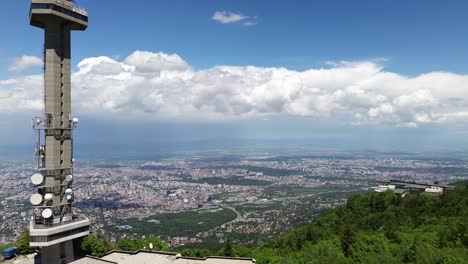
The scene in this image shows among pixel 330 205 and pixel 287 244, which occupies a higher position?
pixel 287 244

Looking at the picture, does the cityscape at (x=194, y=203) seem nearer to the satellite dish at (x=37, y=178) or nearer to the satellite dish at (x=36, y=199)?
the satellite dish at (x=36, y=199)

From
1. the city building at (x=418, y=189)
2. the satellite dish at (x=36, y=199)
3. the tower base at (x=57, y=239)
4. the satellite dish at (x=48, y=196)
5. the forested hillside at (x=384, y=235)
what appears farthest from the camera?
the city building at (x=418, y=189)

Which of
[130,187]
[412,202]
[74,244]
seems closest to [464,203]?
[412,202]

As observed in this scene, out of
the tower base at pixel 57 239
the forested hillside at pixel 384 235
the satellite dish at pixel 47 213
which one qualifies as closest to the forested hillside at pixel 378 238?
the forested hillside at pixel 384 235

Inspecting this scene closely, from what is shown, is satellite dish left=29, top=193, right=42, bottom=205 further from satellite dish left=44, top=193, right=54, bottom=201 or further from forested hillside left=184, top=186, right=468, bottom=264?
forested hillside left=184, top=186, right=468, bottom=264

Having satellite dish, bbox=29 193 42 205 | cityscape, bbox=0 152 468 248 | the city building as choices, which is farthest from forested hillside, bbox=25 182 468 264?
cityscape, bbox=0 152 468 248

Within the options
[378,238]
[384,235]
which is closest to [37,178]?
[378,238]

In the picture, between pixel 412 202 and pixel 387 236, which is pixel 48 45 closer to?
pixel 387 236

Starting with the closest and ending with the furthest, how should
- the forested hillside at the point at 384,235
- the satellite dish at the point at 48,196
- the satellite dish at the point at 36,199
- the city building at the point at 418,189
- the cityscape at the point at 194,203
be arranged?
1. the forested hillside at the point at 384,235
2. the satellite dish at the point at 36,199
3. the satellite dish at the point at 48,196
4. the city building at the point at 418,189
5. the cityscape at the point at 194,203

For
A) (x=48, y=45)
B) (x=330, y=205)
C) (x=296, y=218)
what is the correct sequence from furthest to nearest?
(x=330, y=205), (x=296, y=218), (x=48, y=45)

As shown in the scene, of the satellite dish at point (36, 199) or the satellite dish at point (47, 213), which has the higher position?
the satellite dish at point (36, 199)
